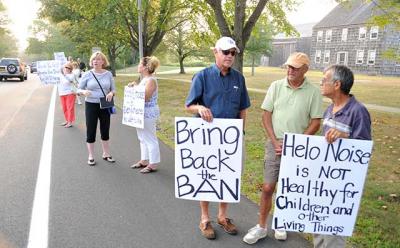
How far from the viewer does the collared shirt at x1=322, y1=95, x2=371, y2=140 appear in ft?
10.2

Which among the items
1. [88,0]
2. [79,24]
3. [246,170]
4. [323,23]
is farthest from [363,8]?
[246,170]

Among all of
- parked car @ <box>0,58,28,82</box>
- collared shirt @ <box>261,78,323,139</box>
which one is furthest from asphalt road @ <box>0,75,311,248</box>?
parked car @ <box>0,58,28,82</box>

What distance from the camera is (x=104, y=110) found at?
21.8 ft

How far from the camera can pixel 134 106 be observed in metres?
6.39

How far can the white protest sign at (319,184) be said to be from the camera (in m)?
3.29

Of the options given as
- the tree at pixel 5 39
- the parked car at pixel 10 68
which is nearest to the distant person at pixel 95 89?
the parked car at pixel 10 68

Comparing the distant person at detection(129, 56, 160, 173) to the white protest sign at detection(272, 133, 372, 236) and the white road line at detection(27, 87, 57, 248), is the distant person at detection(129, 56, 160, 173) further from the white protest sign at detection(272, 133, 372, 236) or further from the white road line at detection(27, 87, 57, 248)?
the white protest sign at detection(272, 133, 372, 236)

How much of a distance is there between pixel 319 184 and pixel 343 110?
712 mm

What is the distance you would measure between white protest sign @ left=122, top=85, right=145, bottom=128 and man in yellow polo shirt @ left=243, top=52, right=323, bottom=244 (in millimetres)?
2850

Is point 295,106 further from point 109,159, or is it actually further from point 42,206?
point 109,159

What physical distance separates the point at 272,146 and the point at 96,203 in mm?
2470

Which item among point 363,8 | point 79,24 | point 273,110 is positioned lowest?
point 273,110

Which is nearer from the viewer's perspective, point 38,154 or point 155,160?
point 155,160

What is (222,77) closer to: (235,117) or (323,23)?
(235,117)
